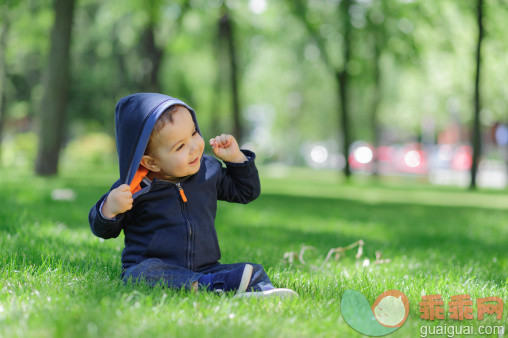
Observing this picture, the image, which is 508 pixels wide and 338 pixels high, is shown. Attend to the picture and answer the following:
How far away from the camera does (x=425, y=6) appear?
17422 mm

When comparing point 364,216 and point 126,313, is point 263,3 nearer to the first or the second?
point 364,216

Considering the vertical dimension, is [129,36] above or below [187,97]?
above

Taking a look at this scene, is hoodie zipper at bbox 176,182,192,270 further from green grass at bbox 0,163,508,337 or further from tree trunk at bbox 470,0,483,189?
tree trunk at bbox 470,0,483,189

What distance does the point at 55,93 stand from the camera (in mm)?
13180

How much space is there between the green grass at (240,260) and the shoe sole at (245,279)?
18 centimetres

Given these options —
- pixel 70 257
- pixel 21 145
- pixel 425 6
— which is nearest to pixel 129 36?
pixel 21 145

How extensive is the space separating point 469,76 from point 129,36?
1596 centimetres

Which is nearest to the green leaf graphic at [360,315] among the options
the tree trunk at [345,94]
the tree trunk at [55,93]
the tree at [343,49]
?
the tree trunk at [55,93]

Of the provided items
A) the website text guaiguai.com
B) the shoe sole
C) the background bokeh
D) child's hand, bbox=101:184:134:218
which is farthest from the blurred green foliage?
the website text guaiguai.com

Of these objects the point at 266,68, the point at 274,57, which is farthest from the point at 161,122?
the point at 266,68

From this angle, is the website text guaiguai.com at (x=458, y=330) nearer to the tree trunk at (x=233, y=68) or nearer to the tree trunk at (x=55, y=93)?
the tree trunk at (x=55, y=93)

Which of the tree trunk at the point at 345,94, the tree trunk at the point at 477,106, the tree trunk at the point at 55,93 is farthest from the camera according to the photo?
the tree trunk at the point at 345,94

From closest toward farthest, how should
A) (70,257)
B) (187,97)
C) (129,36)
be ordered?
1. (70,257)
2. (129,36)
3. (187,97)

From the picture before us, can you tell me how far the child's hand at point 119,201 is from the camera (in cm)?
301
